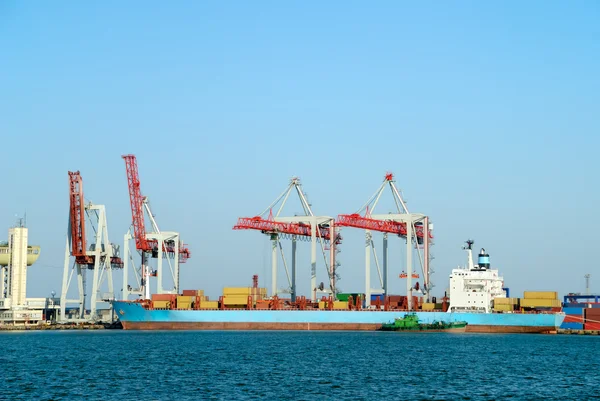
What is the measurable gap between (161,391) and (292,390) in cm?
537

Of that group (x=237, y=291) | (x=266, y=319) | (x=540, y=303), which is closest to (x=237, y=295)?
(x=237, y=291)

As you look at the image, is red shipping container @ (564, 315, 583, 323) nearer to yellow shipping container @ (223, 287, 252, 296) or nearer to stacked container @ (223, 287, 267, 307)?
stacked container @ (223, 287, 267, 307)

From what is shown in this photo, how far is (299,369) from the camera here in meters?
45.0

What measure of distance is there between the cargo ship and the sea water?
37.2 feet

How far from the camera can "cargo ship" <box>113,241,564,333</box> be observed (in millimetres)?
80812

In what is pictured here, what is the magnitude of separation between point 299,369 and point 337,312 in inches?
1544

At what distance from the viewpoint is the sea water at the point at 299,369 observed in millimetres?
36062

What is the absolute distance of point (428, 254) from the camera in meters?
85.2

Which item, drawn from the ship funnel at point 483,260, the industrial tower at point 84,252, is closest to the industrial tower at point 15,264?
the industrial tower at point 84,252

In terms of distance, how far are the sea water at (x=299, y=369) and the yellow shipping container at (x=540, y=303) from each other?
11806 mm

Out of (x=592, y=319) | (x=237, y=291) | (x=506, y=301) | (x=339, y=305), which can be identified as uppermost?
(x=237, y=291)

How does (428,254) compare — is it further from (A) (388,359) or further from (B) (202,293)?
(A) (388,359)

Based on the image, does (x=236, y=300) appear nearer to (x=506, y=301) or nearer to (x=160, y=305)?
(x=160, y=305)

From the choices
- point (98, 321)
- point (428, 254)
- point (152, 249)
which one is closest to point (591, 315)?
point (428, 254)
